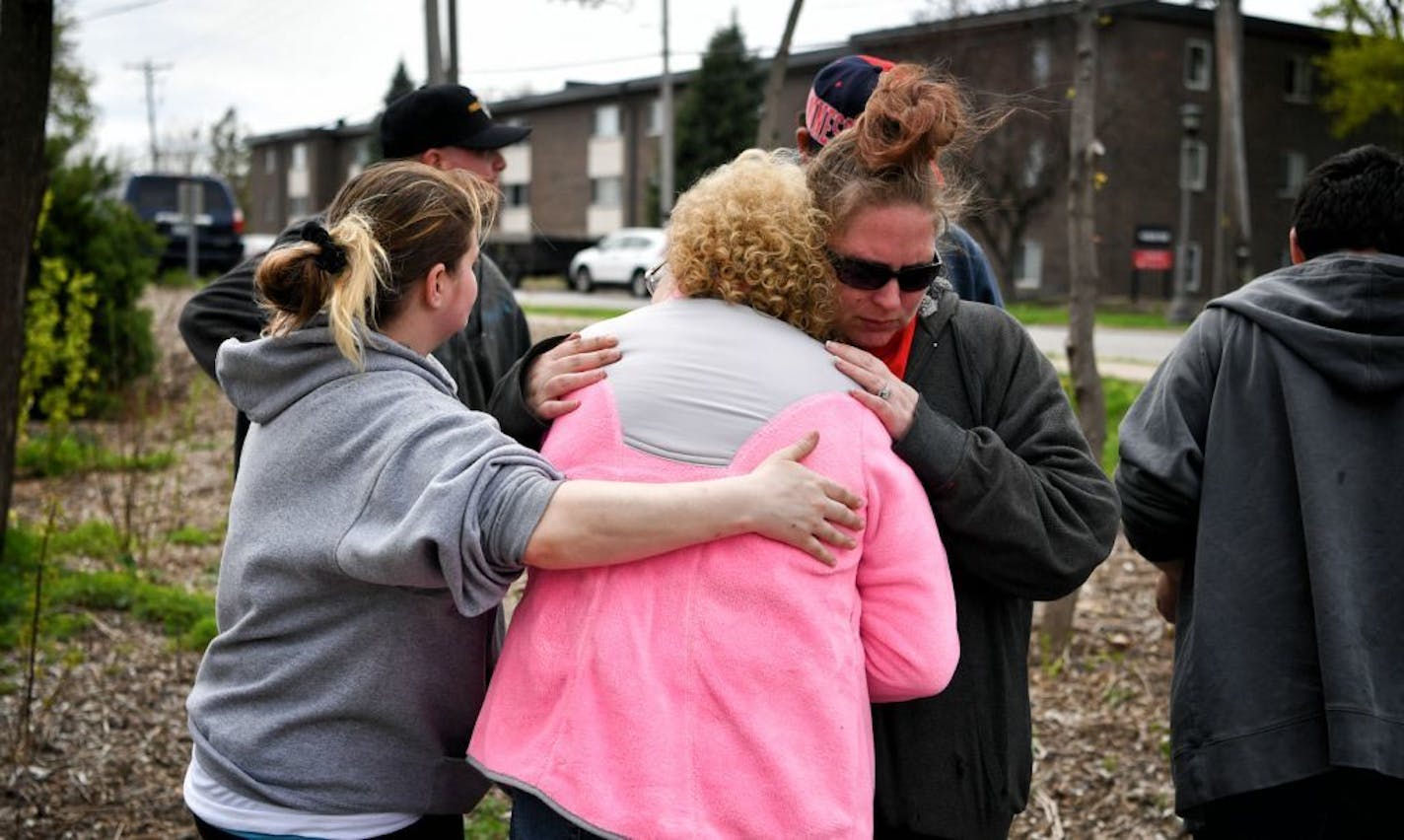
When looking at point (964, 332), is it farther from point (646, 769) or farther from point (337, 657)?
point (337, 657)

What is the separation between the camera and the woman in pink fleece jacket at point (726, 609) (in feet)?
5.98

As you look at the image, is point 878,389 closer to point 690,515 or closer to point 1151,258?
point 690,515

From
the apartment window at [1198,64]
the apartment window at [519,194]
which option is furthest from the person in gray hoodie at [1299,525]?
the apartment window at [519,194]

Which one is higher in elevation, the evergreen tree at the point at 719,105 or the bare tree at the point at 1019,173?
the evergreen tree at the point at 719,105

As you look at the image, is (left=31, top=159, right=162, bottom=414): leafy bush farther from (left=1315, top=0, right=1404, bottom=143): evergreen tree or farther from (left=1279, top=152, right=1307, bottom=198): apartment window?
(left=1279, top=152, right=1307, bottom=198): apartment window

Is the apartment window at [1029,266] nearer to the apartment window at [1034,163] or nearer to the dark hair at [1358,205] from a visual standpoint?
the apartment window at [1034,163]

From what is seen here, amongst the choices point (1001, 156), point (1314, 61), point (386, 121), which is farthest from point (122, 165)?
point (1314, 61)

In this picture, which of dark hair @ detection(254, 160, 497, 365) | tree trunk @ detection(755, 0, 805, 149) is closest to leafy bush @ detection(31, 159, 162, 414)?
tree trunk @ detection(755, 0, 805, 149)

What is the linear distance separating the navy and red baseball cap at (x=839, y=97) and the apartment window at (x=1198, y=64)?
38431 millimetres

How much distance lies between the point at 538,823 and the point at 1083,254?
4108 mm

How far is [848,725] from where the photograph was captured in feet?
6.11

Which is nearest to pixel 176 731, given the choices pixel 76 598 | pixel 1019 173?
pixel 76 598

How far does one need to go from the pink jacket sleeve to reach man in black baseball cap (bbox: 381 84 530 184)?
89.8 inches

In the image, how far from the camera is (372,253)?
211 cm
